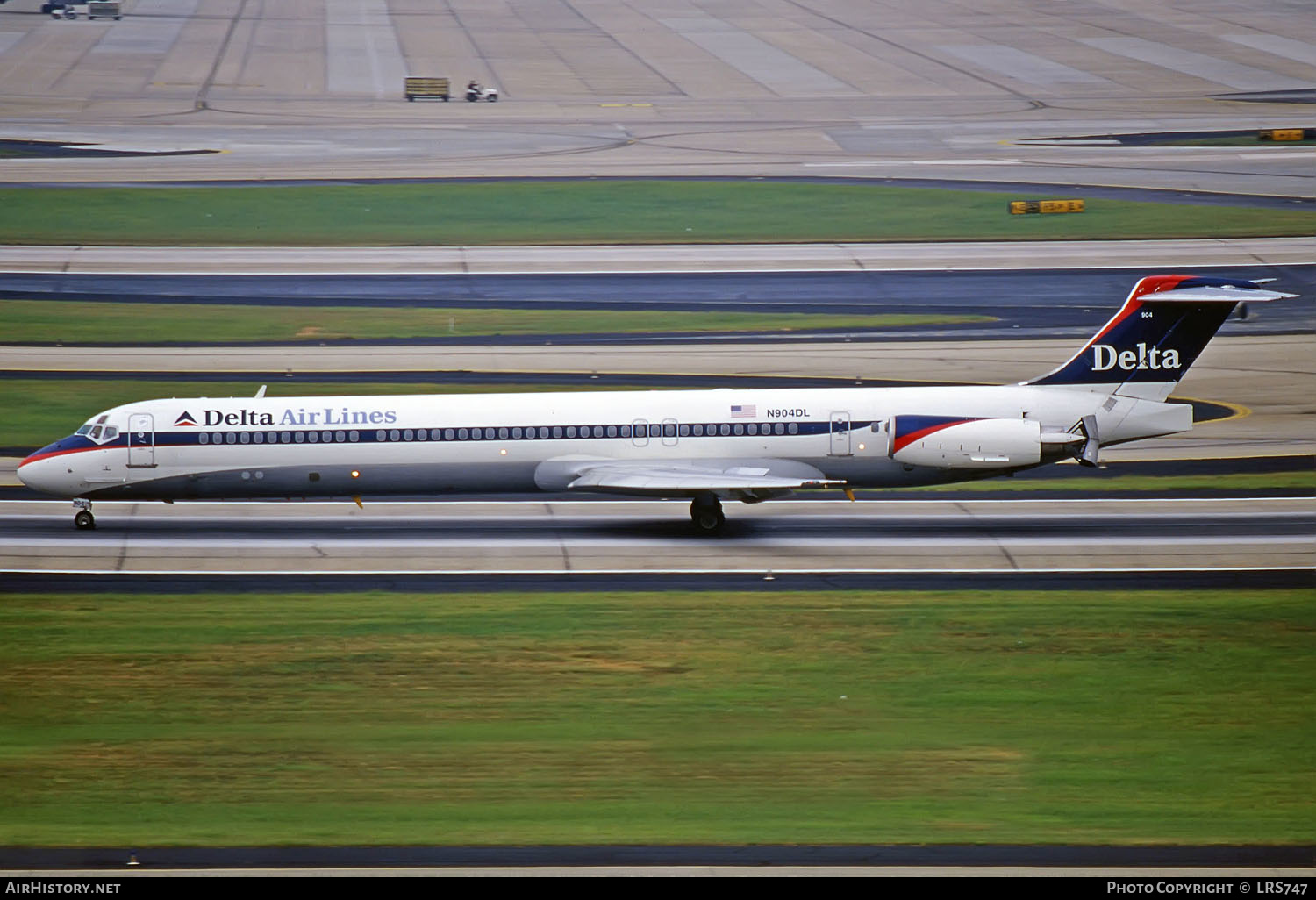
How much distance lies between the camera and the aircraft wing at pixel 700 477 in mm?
37219

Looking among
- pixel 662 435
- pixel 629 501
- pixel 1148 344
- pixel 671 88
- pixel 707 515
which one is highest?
pixel 1148 344

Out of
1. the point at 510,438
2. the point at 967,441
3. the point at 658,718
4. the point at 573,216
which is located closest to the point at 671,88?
the point at 573,216

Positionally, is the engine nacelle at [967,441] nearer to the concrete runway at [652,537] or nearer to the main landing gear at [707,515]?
the concrete runway at [652,537]

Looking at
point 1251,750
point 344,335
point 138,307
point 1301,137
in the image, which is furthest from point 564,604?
point 1301,137

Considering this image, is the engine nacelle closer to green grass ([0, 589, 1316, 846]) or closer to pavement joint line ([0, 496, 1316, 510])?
pavement joint line ([0, 496, 1316, 510])

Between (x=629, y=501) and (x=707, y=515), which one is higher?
(x=707, y=515)

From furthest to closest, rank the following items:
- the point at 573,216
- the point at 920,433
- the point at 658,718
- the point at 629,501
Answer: the point at 573,216 → the point at 629,501 → the point at 920,433 → the point at 658,718

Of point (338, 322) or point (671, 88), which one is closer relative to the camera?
point (338, 322)

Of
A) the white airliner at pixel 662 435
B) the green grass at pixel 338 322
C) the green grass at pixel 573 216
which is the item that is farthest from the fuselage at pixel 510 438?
the green grass at pixel 573 216

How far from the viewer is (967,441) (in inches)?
1487

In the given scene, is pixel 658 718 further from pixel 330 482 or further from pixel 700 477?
pixel 330 482

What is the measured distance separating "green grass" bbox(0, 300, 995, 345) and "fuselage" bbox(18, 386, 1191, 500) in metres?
19.5

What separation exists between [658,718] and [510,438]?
13.1 metres

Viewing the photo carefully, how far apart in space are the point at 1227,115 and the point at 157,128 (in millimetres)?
65136
